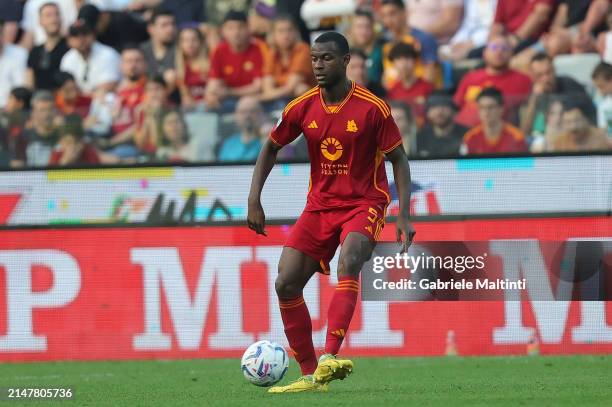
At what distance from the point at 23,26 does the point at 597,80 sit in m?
8.45

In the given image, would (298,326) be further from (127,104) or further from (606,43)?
(606,43)

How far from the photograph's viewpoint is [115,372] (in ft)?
34.2

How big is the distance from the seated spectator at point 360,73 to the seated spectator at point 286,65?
772 millimetres

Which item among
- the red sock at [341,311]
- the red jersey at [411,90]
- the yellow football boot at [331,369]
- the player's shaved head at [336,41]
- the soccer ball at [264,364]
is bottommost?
the soccer ball at [264,364]

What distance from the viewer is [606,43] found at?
1383 cm

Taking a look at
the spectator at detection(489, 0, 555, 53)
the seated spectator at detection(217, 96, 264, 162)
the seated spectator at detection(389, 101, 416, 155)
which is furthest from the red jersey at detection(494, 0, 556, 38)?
the seated spectator at detection(217, 96, 264, 162)

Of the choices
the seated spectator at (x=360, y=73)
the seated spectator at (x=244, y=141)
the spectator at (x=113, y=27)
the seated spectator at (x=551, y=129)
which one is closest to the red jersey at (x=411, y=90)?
the seated spectator at (x=360, y=73)

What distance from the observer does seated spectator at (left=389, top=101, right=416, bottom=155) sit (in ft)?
38.6

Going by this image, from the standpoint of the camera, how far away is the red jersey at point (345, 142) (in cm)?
761

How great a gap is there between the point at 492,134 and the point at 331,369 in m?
5.34

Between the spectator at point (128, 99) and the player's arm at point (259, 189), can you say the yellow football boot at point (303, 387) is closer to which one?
the player's arm at point (259, 189)

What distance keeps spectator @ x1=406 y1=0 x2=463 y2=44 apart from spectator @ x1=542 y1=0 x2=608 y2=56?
4.08ft

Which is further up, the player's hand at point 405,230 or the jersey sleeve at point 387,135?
the jersey sleeve at point 387,135

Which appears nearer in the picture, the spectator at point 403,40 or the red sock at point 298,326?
the red sock at point 298,326
